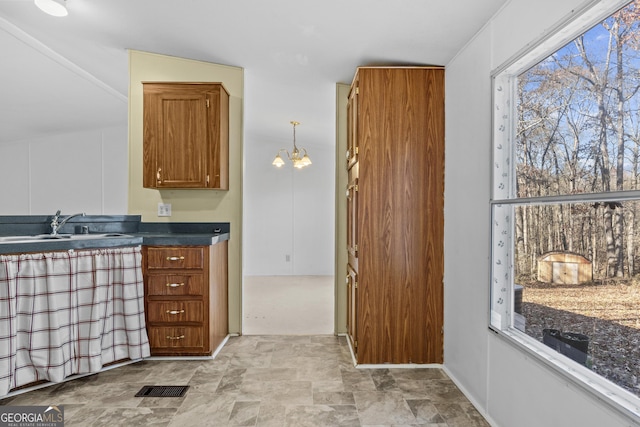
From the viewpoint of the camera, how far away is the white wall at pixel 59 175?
3.83m

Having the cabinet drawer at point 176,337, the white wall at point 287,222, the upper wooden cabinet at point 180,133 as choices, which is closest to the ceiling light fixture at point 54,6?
the upper wooden cabinet at point 180,133

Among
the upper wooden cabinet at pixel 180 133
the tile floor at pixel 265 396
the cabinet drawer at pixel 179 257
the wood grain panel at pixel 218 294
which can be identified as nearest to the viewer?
the tile floor at pixel 265 396

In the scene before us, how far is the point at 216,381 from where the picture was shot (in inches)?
98.3

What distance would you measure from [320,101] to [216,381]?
301 centimetres

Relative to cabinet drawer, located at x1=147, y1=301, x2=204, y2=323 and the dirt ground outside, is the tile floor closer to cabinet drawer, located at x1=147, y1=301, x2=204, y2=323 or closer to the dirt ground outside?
cabinet drawer, located at x1=147, y1=301, x2=204, y2=323

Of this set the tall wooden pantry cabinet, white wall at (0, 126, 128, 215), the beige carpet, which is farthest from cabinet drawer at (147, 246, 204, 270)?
white wall at (0, 126, 128, 215)

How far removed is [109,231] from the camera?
10.4 feet

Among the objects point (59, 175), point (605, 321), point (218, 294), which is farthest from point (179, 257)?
point (605, 321)

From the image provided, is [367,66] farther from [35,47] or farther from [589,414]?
[35,47]

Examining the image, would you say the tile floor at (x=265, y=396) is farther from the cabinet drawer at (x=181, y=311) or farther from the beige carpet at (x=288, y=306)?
the beige carpet at (x=288, y=306)

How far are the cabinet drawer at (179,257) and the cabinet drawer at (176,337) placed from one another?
1.48 ft

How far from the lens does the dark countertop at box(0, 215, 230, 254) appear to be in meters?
2.34

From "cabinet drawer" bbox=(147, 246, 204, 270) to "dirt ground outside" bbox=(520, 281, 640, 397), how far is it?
2.19 m

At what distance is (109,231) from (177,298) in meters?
0.92
